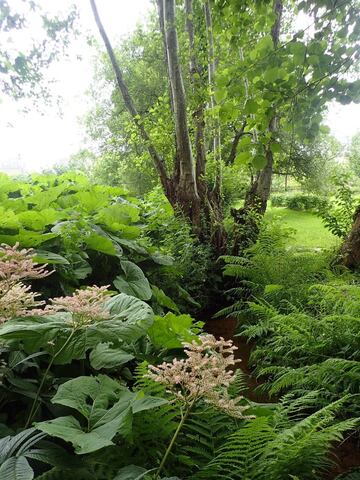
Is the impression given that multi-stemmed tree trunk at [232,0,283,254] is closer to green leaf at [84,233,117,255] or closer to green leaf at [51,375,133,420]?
green leaf at [84,233,117,255]

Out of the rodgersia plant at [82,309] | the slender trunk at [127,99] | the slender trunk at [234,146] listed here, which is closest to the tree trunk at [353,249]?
the slender trunk at [127,99]

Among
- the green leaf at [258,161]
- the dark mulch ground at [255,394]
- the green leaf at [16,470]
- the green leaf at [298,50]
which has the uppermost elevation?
the green leaf at [298,50]

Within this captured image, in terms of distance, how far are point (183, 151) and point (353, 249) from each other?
313 cm

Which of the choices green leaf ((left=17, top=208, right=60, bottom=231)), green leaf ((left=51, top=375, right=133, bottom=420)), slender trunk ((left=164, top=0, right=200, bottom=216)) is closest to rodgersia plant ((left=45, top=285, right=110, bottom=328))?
green leaf ((left=51, top=375, right=133, bottom=420))

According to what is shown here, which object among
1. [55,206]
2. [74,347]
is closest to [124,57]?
[55,206]

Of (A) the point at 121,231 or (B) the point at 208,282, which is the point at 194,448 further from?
Result: (B) the point at 208,282

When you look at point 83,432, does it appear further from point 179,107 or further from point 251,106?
point 179,107

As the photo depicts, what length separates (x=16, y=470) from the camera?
0.81 metres

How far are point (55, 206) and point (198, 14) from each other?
19.9ft

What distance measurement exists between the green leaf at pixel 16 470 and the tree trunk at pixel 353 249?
5578 mm

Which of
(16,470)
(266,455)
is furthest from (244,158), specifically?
(16,470)

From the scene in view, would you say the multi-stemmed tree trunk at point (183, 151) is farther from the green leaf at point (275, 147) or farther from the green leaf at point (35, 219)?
the green leaf at point (275, 147)

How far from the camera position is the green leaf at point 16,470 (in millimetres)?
790

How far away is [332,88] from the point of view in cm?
186
